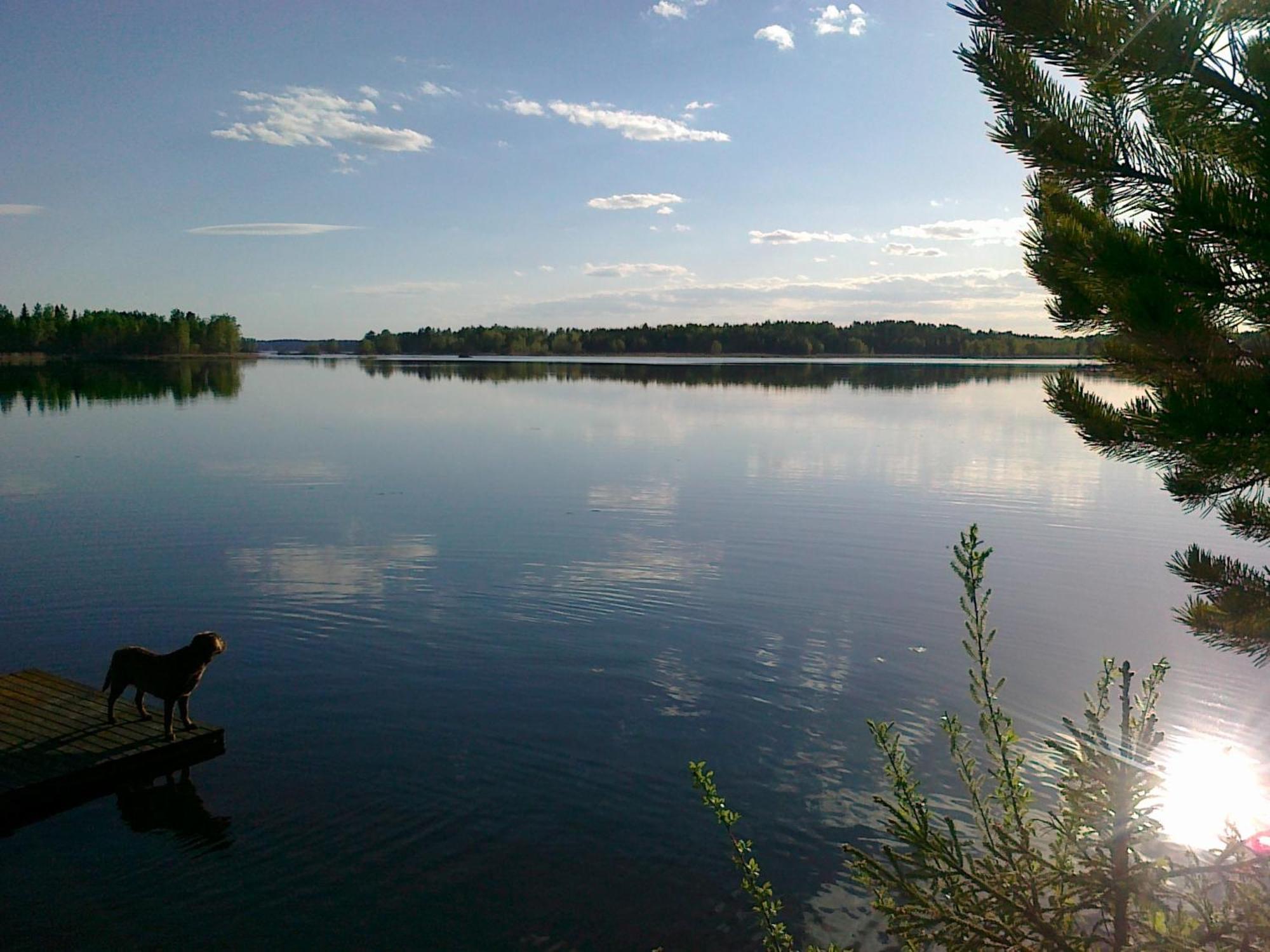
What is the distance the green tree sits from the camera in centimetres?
394

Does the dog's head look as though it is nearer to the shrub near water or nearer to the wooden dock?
the wooden dock

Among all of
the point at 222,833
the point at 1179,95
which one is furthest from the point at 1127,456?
the point at 222,833

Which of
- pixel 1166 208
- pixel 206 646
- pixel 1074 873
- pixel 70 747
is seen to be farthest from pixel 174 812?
pixel 1166 208

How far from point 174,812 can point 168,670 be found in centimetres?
155

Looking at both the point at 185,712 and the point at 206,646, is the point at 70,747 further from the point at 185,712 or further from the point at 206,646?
the point at 206,646

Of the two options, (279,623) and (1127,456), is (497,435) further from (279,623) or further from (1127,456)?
(1127,456)

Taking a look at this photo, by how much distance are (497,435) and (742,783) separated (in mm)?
32809

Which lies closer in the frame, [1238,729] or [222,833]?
[222,833]

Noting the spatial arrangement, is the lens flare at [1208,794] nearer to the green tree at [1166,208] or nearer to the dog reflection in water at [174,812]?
the green tree at [1166,208]

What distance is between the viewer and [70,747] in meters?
9.89

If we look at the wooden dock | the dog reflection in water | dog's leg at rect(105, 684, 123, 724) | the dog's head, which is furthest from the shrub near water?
dog's leg at rect(105, 684, 123, 724)

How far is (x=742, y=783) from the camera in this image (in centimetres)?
1017

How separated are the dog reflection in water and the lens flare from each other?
29.1 feet

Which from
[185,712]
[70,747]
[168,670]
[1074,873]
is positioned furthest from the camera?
[185,712]
